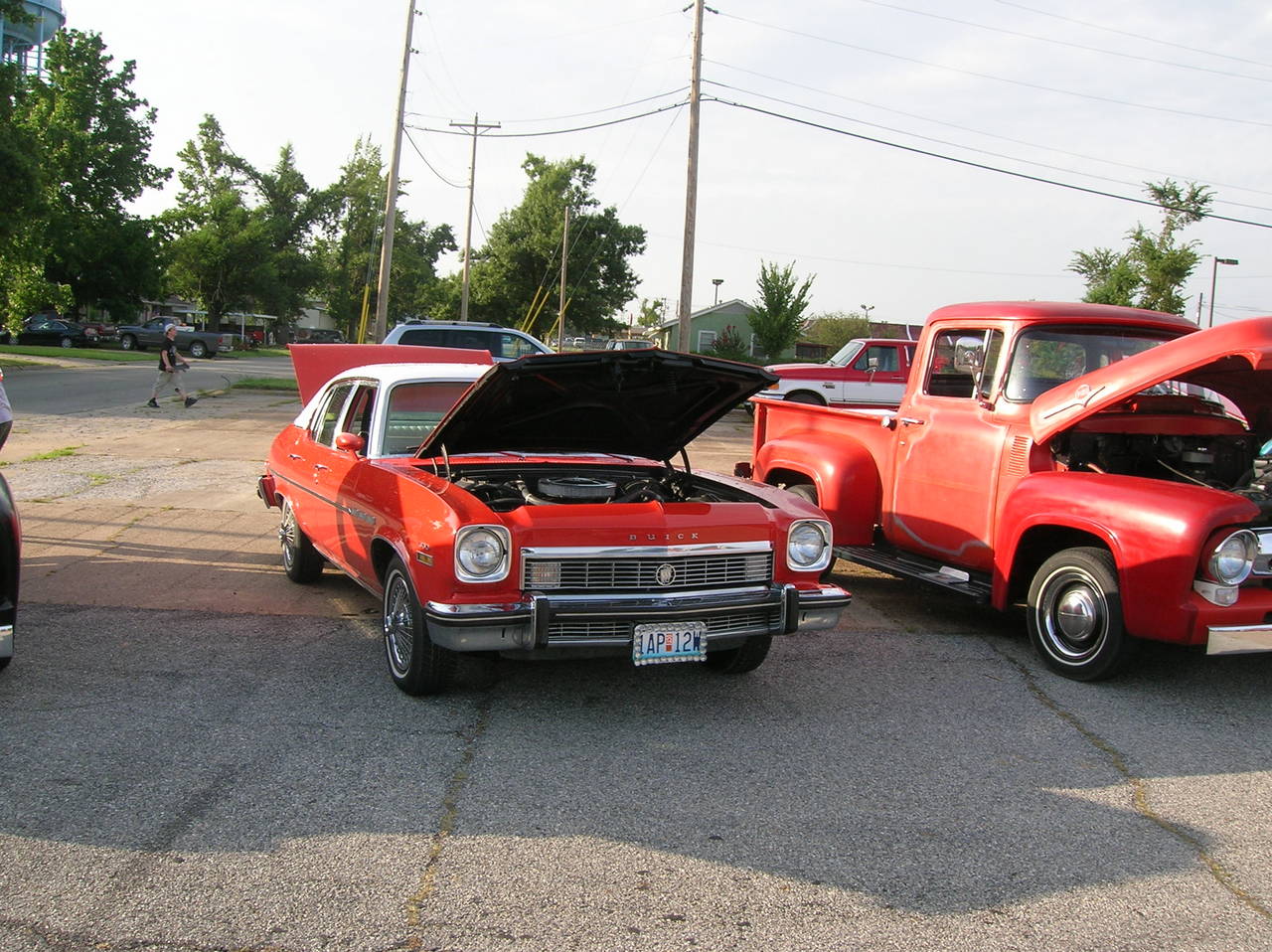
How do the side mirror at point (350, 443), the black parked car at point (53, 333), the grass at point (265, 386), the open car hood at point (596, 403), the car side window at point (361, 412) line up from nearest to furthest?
1. the open car hood at point (596, 403)
2. the side mirror at point (350, 443)
3. the car side window at point (361, 412)
4. the grass at point (265, 386)
5. the black parked car at point (53, 333)

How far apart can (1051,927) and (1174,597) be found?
2.59 meters

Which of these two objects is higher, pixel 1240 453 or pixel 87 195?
pixel 87 195

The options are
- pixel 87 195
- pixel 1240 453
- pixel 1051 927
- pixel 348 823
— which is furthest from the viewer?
pixel 87 195

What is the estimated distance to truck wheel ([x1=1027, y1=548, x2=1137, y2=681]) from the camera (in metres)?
5.60

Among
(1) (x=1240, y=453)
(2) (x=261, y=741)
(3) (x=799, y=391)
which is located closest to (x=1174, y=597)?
(1) (x=1240, y=453)

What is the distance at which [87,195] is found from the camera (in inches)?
2137

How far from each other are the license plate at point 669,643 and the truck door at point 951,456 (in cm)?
258

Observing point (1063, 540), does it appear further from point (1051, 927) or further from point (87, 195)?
point (87, 195)

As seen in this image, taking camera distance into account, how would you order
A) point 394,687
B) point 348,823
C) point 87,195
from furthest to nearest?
1. point 87,195
2. point 394,687
3. point 348,823

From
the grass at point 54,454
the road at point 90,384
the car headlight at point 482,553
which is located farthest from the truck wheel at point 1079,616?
the road at point 90,384

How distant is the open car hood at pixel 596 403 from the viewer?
5.43 m

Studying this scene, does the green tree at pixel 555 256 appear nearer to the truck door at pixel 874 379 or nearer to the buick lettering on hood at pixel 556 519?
the truck door at pixel 874 379

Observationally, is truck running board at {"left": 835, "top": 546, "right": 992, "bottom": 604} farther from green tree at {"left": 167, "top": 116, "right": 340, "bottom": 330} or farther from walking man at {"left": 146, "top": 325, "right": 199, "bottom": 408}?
green tree at {"left": 167, "top": 116, "right": 340, "bottom": 330}

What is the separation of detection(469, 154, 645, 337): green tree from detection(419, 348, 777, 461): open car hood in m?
56.3
